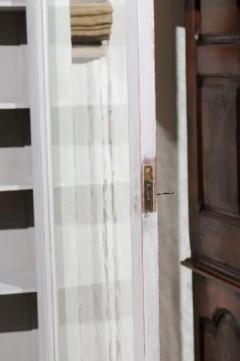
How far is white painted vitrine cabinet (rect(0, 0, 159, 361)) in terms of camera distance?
1789 mm

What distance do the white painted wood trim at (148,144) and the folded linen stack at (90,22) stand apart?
146 millimetres

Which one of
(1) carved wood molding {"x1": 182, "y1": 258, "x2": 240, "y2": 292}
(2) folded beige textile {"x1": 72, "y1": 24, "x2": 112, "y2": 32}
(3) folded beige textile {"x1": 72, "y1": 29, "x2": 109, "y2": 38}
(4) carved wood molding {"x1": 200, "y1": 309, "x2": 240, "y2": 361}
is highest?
(2) folded beige textile {"x1": 72, "y1": 24, "x2": 112, "y2": 32}

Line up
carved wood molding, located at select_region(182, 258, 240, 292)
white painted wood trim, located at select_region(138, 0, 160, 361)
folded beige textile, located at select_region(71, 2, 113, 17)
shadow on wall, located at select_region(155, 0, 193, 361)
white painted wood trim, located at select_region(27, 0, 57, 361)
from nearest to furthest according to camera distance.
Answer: white painted wood trim, located at select_region(138, 0, 160, 361), folded beige textile, located at select_region(71, 2, 113, 17), white painted wood trim, located at select_region(27, 0, 57, 361), carved wood molding, located at select_region(182, 258, 240, 292), shadow on wall, located at select_region(155, 0, 193, 361)

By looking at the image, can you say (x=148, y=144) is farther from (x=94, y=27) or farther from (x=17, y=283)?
(x=17, y=283)

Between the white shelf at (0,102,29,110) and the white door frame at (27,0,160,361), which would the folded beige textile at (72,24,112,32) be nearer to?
the white door frame at (27,0,160,361)

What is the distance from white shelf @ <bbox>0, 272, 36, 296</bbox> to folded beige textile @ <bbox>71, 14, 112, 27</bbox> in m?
0.82

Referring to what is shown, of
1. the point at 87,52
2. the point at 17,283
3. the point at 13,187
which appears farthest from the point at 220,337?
the point at 87,52

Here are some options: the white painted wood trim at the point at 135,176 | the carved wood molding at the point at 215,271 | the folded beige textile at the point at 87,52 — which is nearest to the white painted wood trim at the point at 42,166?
the folded beige textile at the point at 87,52

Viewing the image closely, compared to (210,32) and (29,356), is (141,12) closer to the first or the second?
(210,32)

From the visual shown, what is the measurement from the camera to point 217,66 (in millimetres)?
2547

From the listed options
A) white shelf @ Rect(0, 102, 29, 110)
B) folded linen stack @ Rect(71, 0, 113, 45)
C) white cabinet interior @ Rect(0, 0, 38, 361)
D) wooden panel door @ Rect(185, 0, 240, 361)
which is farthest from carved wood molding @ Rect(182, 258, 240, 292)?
folded linen stack @ Rect(71, 0, 113, 45)

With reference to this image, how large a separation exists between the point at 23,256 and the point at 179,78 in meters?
0.90

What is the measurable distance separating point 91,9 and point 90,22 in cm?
3

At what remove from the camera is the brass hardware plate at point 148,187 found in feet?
5.86
